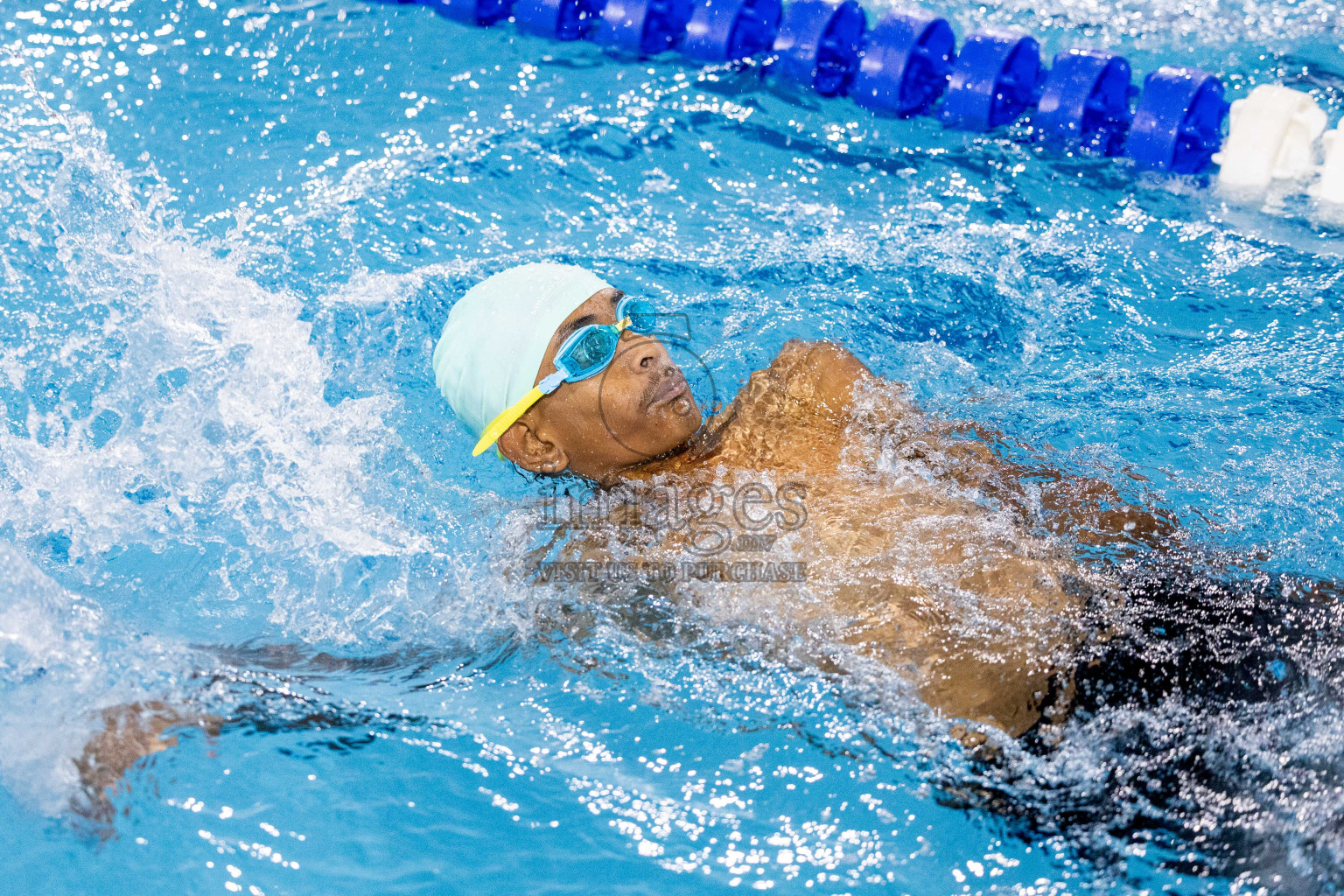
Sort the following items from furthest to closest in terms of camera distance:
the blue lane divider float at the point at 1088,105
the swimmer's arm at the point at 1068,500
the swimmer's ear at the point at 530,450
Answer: the blue lane divider float at the point at 1088,105 < the swimmer's ear at the point at 530,450 < the swimmer's arm at the point at 1068,500

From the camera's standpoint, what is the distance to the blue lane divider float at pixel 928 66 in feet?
15.6

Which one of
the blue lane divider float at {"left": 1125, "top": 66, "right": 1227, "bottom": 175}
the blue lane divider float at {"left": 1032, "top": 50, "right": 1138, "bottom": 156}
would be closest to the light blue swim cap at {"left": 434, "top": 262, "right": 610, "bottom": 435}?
the blue lane divider float at {"left": 1032, "top": 50, "right": 1138, "bottom": 156}

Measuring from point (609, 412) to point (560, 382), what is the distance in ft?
0.56

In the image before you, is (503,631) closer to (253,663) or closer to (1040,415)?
(253,663)

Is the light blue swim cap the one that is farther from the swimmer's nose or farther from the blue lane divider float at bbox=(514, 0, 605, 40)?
the blue lane divider float at bbox=(514, 0, 605, 40)

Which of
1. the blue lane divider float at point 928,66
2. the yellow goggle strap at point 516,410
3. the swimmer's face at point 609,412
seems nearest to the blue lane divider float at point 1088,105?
the blue lane divider float at point 928,66

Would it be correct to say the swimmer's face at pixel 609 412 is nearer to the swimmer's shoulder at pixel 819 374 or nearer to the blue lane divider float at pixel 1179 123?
the swimmer's shoulder at pixel 819 374

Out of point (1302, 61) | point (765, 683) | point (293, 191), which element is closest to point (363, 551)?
point (765, 683)

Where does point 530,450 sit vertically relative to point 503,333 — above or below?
below

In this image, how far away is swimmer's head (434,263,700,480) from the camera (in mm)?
3031

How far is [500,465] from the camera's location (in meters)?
3.66

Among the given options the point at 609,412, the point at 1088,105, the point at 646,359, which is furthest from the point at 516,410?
the point at 1088,105

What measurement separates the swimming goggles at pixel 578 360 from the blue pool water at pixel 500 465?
0.39 m

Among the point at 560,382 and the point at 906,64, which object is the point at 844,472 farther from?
the point at 906,64
